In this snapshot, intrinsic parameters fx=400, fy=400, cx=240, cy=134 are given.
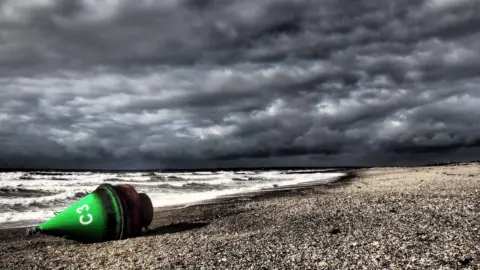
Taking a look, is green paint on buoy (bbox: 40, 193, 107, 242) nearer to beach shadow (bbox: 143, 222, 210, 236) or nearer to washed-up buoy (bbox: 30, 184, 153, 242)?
washed-up buoy (bbox: 30, 184, 153, 242)

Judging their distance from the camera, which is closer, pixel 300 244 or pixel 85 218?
pixel 300 244

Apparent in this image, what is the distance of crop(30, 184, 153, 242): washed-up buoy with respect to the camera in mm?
8469

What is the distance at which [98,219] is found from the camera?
846cm

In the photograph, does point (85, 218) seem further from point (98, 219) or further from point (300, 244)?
point (300, 244)

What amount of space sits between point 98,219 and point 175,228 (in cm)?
242

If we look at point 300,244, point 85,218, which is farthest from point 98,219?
point 300,244

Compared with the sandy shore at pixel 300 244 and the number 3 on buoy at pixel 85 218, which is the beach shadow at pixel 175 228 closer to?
the sandy shore at pixel 300 244

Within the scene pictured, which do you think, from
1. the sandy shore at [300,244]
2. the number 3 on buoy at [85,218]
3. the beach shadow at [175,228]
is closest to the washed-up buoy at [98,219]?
the number 3 on buoy at [85,218]

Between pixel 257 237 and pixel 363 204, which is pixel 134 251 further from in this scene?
pixel 363 204

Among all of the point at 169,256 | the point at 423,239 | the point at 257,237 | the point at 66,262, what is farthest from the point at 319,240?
the point at 66,262

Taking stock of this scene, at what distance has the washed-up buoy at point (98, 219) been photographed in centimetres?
847

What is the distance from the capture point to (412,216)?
8789mm

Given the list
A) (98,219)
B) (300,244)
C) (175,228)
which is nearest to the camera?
(300,244)

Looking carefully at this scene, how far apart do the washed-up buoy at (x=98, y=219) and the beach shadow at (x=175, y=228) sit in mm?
1057
